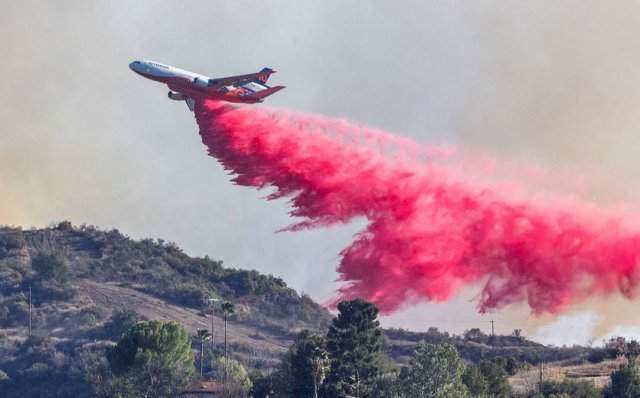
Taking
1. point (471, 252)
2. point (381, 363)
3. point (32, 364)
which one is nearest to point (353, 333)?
point (381, 363)

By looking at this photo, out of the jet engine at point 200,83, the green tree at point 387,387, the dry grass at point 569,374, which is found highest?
the jet engine at point 200,83

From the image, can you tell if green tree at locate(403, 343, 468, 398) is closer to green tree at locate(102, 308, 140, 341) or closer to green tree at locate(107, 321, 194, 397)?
green tree at locate(107, 321, 194, 397)

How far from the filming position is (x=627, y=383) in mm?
111312

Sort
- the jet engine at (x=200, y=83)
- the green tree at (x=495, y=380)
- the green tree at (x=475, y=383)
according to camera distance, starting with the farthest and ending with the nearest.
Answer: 1. the green tree at (x=495, y=380)
2. the green tree at (x=475, y=383)
3. the jet engine at (x=200, y=83)

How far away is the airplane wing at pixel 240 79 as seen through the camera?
94.4 metres

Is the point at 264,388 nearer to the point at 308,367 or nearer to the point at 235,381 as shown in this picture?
the point at 308,367

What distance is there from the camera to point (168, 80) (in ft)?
313

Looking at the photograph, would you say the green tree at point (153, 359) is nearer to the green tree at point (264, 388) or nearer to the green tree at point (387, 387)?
A: the green tree at point (264, 388)

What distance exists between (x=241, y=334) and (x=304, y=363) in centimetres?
8147

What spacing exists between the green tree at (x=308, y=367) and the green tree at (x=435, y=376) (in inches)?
437

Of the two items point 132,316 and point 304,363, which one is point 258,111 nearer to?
point 304,363

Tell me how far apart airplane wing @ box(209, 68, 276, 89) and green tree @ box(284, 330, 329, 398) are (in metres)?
27.4

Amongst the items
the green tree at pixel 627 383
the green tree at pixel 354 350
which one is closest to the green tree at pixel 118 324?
the green tree at pixel 354 350

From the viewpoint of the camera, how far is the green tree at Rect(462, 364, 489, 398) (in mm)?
109562
